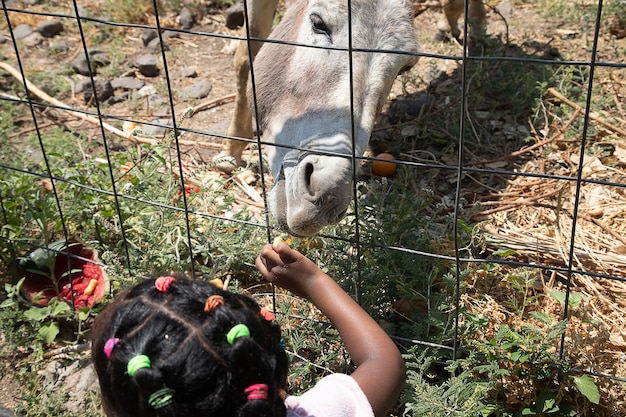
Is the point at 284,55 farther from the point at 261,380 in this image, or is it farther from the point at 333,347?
the point at 261,380

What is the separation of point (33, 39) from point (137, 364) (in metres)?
6.07

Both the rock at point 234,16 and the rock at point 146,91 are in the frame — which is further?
the rock at point 234,16

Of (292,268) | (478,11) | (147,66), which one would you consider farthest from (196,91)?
(292,268)

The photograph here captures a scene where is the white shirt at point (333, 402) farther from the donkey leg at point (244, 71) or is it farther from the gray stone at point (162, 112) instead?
the gray stone at point (162, 112)

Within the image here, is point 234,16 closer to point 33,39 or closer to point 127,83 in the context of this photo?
point 127,83

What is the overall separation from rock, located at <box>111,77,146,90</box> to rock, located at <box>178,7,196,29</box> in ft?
3.92

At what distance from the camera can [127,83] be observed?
580cm

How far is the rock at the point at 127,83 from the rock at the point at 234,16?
130cm

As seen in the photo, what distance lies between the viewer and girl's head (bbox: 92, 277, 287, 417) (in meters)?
1.45

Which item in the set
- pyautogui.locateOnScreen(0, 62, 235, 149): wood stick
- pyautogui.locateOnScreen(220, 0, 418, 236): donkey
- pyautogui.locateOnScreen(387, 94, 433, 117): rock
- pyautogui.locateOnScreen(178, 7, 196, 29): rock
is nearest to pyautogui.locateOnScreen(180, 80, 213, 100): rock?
pyautogui.locateOnScreen(0, 62, 235, 149): wood stick

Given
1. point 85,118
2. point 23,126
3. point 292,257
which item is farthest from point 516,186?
point 23,126

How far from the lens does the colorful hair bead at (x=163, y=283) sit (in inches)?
63.0

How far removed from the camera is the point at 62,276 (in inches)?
130

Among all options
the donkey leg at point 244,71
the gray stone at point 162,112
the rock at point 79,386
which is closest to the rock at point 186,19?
the gray stone at point 162,112
